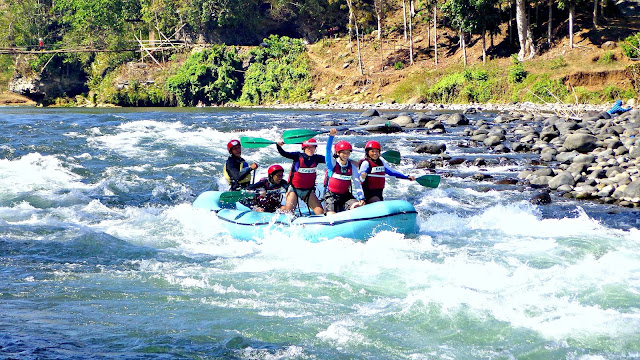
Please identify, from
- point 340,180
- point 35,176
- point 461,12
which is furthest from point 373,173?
point 461,12

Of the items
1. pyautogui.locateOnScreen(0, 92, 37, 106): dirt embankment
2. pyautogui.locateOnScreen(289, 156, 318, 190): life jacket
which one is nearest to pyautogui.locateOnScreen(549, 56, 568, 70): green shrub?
pyautogui.locateOnScreen(289, 156, 318, 190): life jacket

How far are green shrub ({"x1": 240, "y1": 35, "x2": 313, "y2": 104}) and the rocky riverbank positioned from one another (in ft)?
72.7

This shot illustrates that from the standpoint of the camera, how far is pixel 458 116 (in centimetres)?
2491

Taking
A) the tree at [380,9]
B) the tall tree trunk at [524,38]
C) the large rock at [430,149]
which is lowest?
the large rock at [430,149]

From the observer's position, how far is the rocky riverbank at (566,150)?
11859 millimetres

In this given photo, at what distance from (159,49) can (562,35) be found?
1359 inches

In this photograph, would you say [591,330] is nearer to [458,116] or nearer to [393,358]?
[393,358]

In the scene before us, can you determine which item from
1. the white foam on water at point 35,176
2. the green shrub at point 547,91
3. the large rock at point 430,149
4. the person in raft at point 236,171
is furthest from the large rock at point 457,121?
the person in raft at point 236,171

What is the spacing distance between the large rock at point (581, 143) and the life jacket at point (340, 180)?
9067mm

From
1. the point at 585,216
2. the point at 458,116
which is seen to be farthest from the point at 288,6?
Answer: the point at 585,216

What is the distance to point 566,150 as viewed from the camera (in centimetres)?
1605

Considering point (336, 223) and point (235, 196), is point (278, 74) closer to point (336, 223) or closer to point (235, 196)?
point (235, 196)

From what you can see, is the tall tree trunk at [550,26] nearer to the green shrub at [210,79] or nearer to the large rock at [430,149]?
the large rock at [430,149]

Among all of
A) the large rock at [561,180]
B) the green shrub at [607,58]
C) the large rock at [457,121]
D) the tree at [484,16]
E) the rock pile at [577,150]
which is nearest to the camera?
the rock pile at [577,150]
